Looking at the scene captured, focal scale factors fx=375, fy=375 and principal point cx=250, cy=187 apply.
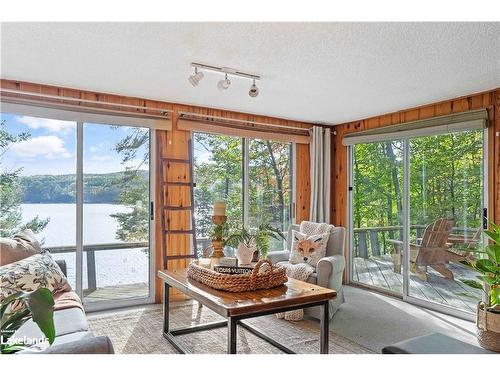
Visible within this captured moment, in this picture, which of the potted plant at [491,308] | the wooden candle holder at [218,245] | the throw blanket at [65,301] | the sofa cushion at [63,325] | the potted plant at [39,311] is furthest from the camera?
the wooden candle holder at [218,245]

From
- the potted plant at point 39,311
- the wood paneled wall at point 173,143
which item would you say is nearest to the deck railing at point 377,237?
the wood paneled wall at point 173,143

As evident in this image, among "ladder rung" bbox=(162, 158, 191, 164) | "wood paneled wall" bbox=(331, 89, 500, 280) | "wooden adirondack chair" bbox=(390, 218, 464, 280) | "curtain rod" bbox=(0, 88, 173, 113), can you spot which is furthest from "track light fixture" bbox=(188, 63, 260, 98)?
"wooden adirondack chair" bbox=(390, 218, 464, 280)

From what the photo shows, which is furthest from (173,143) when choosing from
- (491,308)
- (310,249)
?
Result: (491,308)

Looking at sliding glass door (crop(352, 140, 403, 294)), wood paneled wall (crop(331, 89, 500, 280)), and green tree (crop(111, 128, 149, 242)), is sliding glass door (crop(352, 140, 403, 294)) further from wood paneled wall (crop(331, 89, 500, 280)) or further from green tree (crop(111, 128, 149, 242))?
green tree (crop(111, 128, 149, 242))

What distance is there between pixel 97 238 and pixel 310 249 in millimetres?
2250

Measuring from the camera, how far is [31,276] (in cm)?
249

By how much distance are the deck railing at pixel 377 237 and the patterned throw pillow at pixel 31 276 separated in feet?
11.9

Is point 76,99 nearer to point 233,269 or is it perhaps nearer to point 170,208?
point 170,208

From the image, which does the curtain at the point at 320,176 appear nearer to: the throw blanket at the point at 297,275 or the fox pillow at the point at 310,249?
the fox pillow at the point at 310,249

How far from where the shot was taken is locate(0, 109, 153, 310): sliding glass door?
3.57m

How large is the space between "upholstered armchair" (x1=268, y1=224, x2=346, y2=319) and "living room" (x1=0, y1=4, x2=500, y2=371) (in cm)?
2

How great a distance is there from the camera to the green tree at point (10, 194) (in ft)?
11.4
